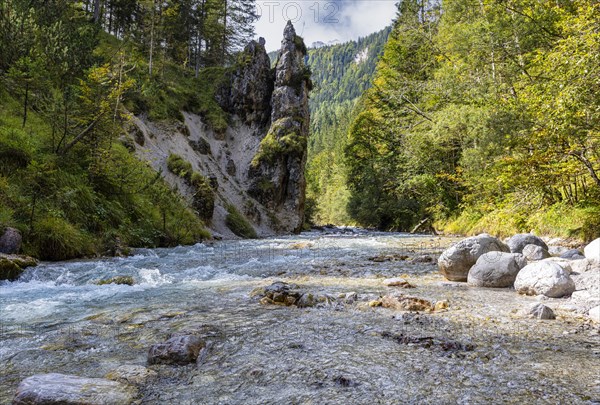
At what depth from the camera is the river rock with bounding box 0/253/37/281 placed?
26.5 feet

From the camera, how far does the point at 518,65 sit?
17703 mm

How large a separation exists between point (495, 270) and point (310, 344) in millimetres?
5341

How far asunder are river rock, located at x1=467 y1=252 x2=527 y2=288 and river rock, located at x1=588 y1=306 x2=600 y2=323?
7.32 ft

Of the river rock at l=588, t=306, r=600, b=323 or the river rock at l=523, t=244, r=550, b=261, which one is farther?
the river rock at l=523, t=244, r=550, b=261

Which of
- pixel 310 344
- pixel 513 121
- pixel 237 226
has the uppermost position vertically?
pixel 513 121

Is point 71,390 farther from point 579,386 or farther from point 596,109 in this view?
point 596,109

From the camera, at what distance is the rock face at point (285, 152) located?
3656 centimetres

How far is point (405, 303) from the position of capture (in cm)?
584

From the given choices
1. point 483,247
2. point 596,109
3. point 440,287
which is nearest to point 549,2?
point 596,109

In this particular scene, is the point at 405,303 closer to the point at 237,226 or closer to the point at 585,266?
the point at 585,266

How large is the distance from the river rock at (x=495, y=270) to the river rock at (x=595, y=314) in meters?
2.23

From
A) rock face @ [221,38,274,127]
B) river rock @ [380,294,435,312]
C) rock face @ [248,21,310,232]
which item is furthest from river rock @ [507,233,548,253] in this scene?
rock face @ [221,38,274,127]

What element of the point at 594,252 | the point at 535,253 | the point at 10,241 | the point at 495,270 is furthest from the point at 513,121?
the point at 10,241

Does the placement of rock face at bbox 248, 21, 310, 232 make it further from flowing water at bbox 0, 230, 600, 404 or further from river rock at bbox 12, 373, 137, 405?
river rock at bbox 12, 373, 137, 405
